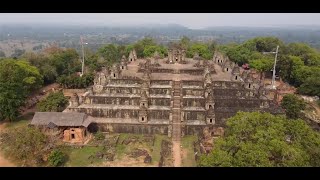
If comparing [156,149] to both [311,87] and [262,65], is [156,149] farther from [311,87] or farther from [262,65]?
[262,65]

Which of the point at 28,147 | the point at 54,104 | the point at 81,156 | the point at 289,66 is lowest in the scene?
the point at 81,156

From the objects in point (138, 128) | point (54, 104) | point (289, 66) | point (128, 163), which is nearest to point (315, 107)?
point (289, 66)

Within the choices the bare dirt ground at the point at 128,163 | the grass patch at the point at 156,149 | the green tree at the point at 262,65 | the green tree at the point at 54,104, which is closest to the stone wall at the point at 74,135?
the bare dirt ground at the point at 128,163

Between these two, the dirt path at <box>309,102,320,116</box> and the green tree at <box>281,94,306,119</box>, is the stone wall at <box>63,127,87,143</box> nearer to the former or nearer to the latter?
the green tree at <box>281,94,306,119</box>

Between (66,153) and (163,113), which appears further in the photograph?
(163,113)

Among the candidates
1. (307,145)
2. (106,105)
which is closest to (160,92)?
(106,105)

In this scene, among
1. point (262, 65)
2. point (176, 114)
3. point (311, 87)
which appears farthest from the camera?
point (262, 65)
